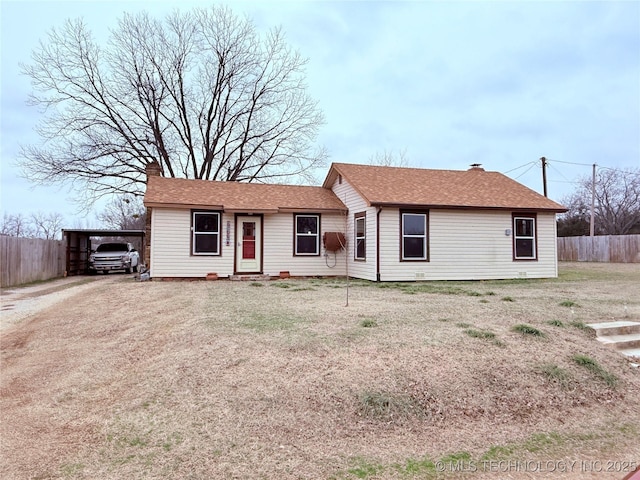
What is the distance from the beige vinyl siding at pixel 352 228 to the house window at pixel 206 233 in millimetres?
4556

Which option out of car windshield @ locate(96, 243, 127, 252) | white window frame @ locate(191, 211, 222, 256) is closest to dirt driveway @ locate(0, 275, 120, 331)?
white window frame @ locate(191, 211, 222, 256)

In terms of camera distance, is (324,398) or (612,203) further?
(612,203)

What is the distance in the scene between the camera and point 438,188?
1423cm

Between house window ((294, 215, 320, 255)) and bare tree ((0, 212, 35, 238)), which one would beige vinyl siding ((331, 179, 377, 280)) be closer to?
house window ((294, 215, 320, 255))

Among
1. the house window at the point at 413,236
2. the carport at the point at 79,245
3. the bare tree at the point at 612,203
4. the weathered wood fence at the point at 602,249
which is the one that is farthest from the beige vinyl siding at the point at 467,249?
the bare tree at the point at 612,203

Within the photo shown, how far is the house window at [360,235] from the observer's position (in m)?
13.3

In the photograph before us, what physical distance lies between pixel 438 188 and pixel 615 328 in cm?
877

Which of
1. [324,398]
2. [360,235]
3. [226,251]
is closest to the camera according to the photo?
[324,398]

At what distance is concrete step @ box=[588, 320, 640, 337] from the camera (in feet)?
19.7

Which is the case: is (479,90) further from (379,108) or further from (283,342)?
(283,342)

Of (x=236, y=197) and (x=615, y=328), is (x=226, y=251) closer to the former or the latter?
(x=236, y=197)

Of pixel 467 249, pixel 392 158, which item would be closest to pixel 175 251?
pixel 467 249

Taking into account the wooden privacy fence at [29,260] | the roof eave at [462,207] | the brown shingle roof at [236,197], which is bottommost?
the wooden privacy fence at [29,260]

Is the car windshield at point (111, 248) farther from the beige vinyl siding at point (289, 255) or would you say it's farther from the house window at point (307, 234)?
the house window at point (307, 234)
